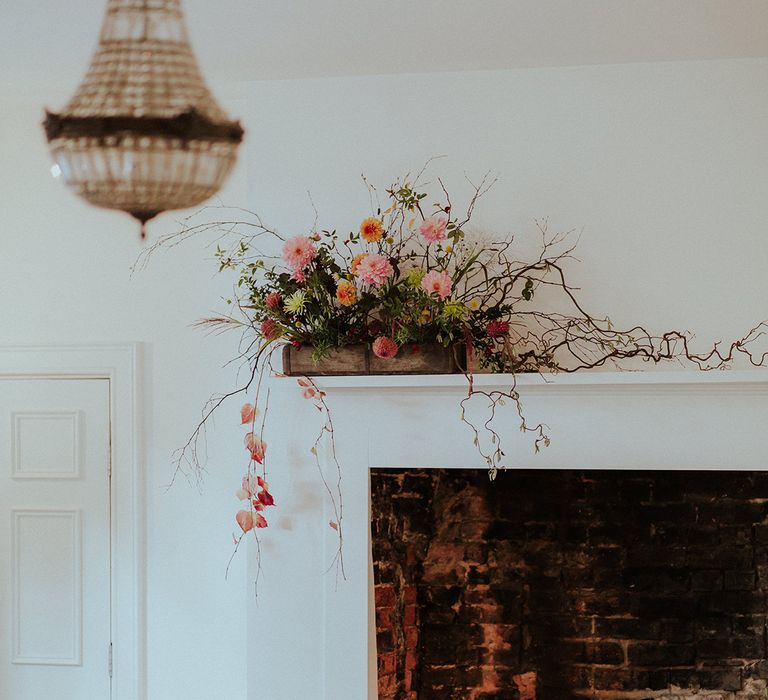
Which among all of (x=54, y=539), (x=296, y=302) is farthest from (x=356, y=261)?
(x=54, y=539)

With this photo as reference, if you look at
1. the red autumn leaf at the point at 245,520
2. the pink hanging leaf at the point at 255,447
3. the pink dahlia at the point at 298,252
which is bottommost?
the red autumn leaf at the point at 245,520

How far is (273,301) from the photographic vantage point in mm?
2105

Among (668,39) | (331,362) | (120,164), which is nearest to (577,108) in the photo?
(668,39)

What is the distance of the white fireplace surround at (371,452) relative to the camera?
6.79 ft

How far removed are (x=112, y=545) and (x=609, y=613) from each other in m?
1.60

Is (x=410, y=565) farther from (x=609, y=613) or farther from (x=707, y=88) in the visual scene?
(x=707, y=88)

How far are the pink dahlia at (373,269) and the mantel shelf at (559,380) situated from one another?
0.25 metres

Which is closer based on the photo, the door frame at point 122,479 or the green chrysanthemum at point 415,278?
the green chrysanthemum at point 415,278

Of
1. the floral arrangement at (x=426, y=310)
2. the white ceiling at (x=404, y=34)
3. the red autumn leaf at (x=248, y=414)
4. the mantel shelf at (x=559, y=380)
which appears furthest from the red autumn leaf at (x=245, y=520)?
the white ceiling at (x=404, y=34)

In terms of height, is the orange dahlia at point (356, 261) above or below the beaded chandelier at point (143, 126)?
above

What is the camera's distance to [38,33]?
2.06 meters

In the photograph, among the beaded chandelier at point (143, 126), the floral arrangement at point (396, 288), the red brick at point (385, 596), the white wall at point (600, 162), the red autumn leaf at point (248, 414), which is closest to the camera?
the beaded chandelier at point (143, 126)

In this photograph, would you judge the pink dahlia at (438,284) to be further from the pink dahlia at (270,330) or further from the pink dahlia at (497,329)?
the pink dahlia at (270,330)

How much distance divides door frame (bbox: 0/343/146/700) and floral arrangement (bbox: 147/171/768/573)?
43cm
